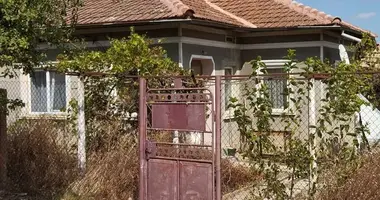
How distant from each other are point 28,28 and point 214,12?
7.06 metres

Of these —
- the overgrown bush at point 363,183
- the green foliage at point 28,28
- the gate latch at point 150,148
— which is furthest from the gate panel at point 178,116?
the green foliage at point 28,28

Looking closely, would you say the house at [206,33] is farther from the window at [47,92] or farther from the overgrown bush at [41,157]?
the overgrown bush at [41,157]

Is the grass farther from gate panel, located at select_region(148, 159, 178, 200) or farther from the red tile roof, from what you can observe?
the red tile roof

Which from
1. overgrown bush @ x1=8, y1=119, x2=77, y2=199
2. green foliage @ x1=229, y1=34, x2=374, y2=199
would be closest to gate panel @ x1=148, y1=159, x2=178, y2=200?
green foliage @ x1=229, y1=34, x2=374, y2=199

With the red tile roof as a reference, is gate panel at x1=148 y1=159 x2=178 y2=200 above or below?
below

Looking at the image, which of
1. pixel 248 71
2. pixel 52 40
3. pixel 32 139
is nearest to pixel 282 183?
pixel 52 40

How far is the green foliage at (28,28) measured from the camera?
7.00 meters

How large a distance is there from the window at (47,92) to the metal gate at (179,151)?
6.17 meters

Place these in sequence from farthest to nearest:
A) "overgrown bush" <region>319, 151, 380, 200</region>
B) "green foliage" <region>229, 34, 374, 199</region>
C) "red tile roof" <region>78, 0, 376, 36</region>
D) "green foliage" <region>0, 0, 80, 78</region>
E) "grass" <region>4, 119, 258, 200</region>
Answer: "red tile roof" <region>78, 0, 376, 36</region>, "grass" <region>4, 119, 258, 200</region>, "green foliage" <region>0, 0, 80, 78</region>, "green foliage" <region>229, 34, 374, 199</region>, "overgrown bush" <region>319, 151, 380, 200</region>

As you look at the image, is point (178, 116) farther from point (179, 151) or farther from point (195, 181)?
point (195, 181)

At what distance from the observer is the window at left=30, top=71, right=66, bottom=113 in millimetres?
12891

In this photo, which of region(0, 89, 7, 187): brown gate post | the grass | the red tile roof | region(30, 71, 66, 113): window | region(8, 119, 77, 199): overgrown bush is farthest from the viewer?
region(30, 71, 66, 113): window

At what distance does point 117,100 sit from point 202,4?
6.15 m

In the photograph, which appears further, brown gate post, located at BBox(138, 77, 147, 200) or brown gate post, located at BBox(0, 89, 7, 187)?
brown gate post, located at BBox(0, 89, 7, 187)
